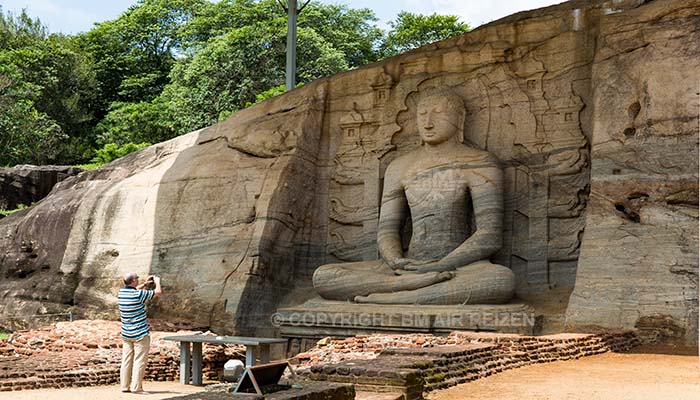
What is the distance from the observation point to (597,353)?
9992 millimetres

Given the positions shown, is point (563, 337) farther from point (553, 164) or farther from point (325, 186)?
point (325, 186)

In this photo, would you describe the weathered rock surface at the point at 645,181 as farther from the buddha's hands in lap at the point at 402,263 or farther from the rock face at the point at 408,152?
the buddha's hands in lap at the point at 402,263

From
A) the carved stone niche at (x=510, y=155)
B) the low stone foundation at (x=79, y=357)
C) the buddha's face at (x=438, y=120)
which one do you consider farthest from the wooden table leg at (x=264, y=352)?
the buddha's face at (x=438, y=120)

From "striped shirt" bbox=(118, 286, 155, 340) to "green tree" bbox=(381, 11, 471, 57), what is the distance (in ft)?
82.4

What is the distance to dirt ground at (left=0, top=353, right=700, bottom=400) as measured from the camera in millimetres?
7051

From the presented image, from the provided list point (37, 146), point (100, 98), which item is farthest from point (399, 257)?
point (100, 98)

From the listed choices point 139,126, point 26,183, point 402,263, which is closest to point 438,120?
point 402,263

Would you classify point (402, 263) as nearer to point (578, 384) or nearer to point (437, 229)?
point (437, 229)

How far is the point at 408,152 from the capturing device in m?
15.0

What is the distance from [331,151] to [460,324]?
4.78 m

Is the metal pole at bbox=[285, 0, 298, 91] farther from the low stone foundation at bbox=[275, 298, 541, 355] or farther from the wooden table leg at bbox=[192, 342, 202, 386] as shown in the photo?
the wooden table leg at bbox=[192, 342, 202, 386]

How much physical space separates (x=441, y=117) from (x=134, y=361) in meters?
7.24

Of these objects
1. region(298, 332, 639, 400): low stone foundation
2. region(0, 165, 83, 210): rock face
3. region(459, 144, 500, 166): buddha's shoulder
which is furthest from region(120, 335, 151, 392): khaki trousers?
region(0, 165, 83, 210): rock face

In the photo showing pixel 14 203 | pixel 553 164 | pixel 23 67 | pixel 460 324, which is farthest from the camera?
pixel 23 67
